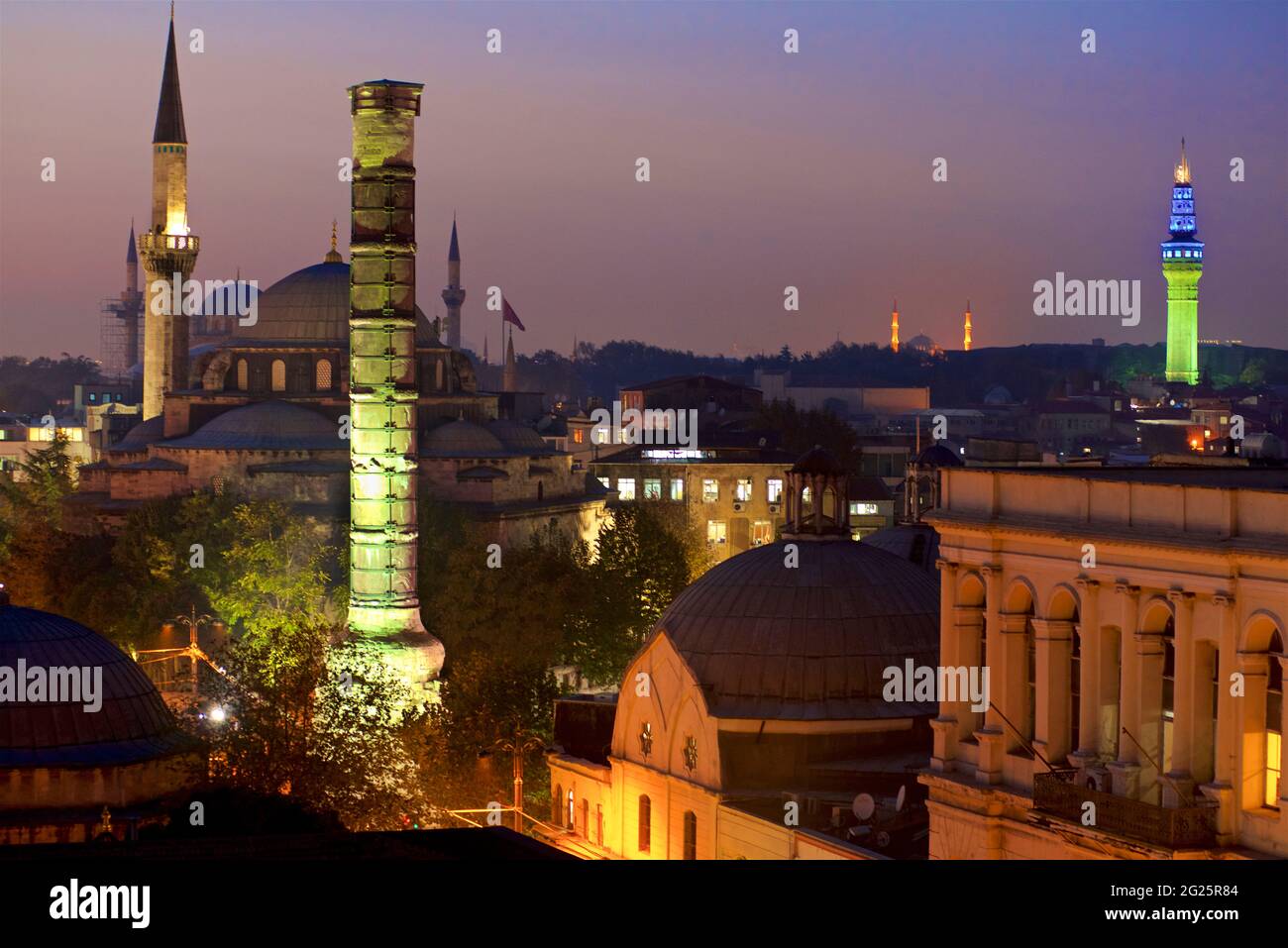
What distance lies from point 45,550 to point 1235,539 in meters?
54.7

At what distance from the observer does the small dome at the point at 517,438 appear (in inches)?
3398

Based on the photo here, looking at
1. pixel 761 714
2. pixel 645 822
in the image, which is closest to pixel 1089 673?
pixel 761 714

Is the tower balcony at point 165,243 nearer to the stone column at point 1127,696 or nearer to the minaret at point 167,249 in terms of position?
Result: the minaret at point 167,249

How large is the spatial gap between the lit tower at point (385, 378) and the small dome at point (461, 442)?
21069 mm

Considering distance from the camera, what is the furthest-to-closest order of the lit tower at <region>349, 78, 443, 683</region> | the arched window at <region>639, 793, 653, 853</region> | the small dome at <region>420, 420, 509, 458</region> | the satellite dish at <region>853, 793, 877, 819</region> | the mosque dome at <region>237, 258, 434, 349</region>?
the mosque dome at <region>237, 258, 434, 349</region> → the small dome at <region>420, 420, 509, 458</region> → the lit tower at <region>349, 78, 443, 683</region> → the arched window at <region>639, 793, 653, 853</region> → the satellite dish at <region>853, 793, 877, 819</region>

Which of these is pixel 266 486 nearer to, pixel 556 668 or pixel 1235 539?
pixel 556 668

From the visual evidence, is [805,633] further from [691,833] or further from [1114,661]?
[1114,661]

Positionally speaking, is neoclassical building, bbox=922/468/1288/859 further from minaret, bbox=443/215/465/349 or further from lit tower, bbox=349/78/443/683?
minaret, bbox=443/215/465/349

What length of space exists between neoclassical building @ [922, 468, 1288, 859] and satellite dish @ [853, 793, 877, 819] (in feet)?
19.2

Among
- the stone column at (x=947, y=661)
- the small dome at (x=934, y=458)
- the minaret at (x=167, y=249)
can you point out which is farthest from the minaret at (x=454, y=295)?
the stone column at (x=947, y=661)

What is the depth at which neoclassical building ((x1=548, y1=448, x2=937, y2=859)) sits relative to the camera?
1699 inches

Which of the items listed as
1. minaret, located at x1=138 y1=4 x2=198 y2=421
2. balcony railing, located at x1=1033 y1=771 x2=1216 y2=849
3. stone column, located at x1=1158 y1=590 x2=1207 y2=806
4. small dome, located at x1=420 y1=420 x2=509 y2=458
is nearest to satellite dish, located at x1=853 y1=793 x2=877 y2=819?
balcony railing, located at x1=1033 y1=771 x2=1216 y2=849

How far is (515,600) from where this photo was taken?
224 feet
